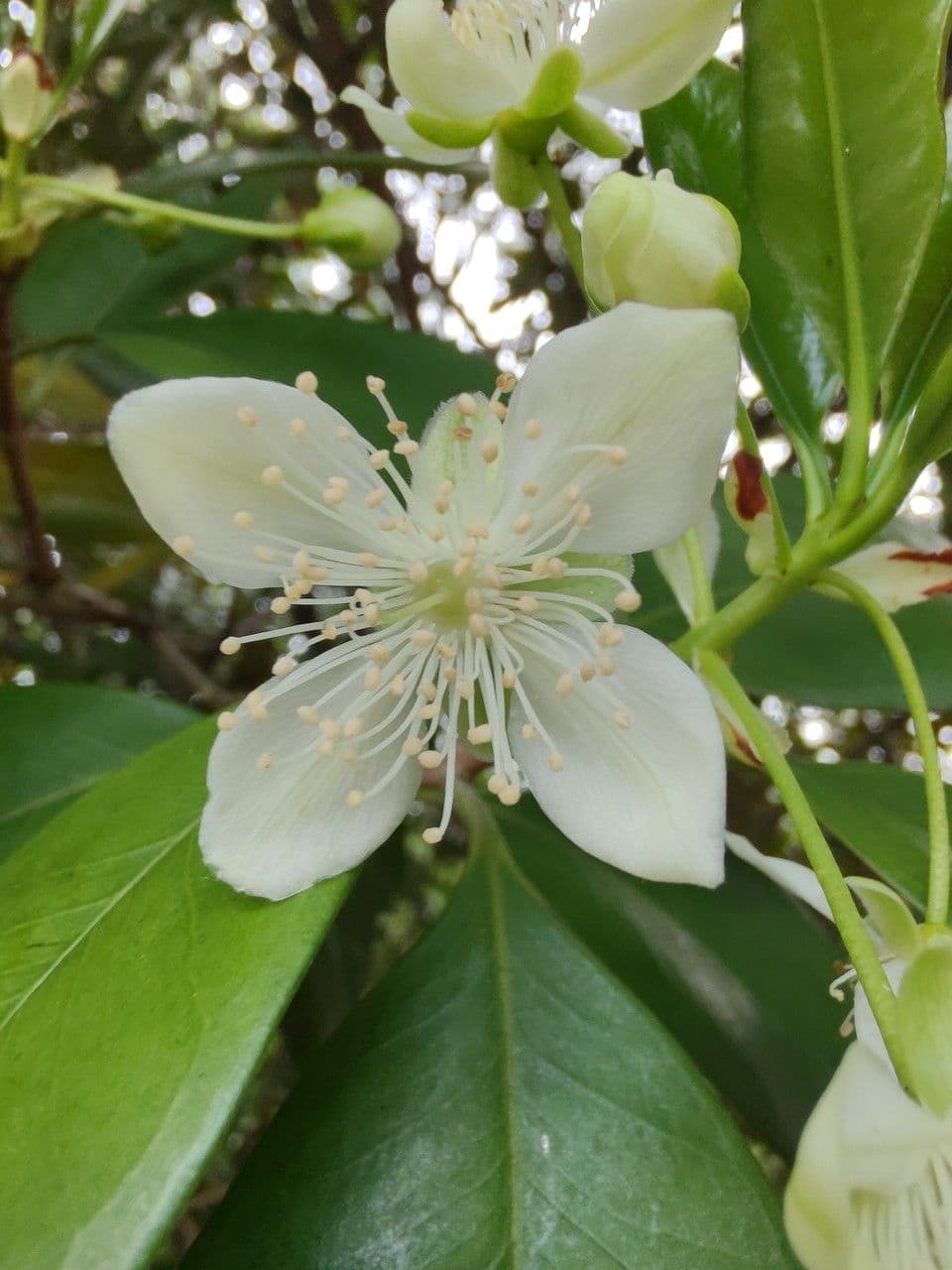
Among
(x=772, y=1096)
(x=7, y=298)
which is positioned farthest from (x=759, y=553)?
(x=7, y=298)

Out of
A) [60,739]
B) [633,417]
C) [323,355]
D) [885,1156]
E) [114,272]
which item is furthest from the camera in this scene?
[114,272]

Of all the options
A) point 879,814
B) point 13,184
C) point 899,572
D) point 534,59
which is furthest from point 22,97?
point 879,814

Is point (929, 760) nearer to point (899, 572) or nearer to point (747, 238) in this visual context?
point (899, 572)

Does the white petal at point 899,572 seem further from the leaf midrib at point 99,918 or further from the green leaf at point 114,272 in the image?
the green leaf at point 114,272

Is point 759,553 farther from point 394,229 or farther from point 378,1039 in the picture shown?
point 394,229

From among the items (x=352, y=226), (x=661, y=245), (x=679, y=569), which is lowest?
(x=679, y=569)

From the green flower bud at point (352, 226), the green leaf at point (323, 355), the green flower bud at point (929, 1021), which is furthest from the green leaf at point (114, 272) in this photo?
the green flower bud at point (929, 1021)

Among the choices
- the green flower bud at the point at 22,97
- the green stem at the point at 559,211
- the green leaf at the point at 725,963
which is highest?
the green stem at the point at 559,211

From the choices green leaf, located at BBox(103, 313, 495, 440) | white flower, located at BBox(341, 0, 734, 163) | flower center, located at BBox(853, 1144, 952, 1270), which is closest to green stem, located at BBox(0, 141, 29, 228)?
green leaf, located at BBox(103, 313, 495, 440)
